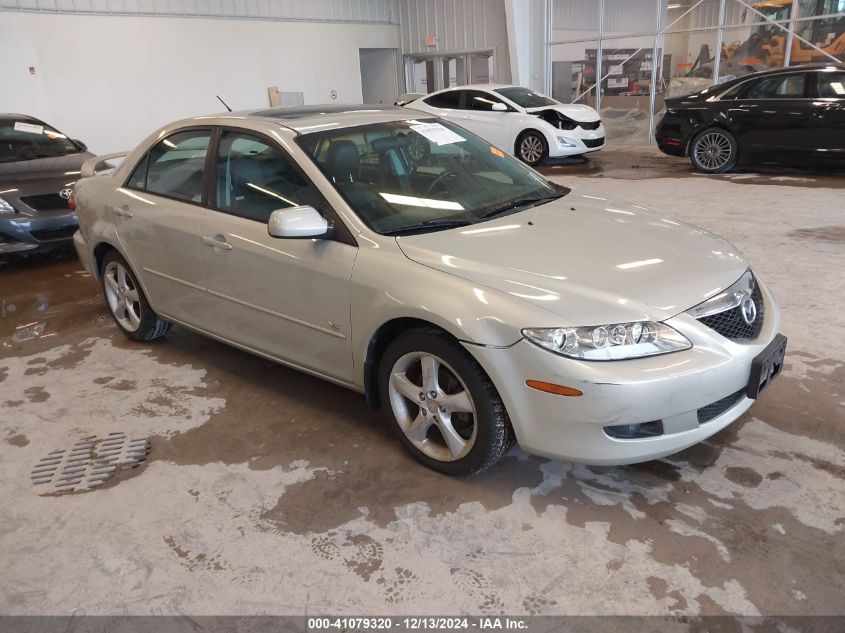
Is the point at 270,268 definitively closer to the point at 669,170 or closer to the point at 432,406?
the point at 432,406

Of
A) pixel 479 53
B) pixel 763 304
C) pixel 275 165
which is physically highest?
pixel 479 53

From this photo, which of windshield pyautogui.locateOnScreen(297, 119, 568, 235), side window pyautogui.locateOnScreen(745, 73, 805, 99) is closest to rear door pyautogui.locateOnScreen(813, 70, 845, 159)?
side window pyautogui.locateOnScreen(745, 73, 805, 99)

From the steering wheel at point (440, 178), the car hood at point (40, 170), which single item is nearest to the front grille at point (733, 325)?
the steering wheel at point (440, 178)

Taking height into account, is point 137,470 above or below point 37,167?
below

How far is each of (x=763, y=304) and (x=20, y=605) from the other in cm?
297

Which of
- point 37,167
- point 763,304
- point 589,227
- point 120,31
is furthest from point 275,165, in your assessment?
point 120,31

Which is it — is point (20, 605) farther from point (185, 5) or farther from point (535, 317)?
point (185, 5)

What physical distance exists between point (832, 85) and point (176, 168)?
821 cm

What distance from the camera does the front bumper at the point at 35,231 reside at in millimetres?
6047

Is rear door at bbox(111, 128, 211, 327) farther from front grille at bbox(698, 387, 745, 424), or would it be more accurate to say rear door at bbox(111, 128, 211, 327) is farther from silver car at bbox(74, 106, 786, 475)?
front grille at bbox(698, 387, 745, 424)

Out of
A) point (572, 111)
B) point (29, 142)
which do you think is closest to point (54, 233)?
point (29, 142)

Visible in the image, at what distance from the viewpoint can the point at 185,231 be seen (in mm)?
3516

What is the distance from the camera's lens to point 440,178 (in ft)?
10.6

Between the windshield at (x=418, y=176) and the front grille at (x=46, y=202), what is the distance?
4284 mm
